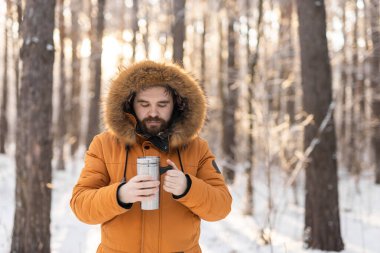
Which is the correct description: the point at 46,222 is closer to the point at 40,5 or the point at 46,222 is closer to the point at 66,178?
the point at 40,5

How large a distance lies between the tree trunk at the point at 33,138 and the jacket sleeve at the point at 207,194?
296 cm

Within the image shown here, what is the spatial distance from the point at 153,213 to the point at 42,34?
11.2ft

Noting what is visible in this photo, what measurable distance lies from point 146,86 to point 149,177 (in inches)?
25.5

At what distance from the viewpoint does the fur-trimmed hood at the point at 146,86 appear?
2148 millimetres

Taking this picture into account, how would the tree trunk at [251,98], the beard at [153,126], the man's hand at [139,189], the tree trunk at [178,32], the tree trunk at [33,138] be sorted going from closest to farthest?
the man's hand at [139,189] → the beard at [153,126] → the tree trunk at [33,138] → the tree trunk at [251,98] → the tree trunk at [178,32]

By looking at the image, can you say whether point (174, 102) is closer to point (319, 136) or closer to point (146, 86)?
point (146, 86)

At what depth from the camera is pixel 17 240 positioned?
4570 mm

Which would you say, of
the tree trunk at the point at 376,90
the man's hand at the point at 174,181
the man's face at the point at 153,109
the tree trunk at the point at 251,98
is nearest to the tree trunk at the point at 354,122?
the tree trunk at the point at 376,90

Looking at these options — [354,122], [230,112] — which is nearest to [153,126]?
[230,112]

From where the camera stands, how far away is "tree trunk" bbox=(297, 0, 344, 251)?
5758mm

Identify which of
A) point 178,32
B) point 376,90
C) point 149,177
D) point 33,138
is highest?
point 178,32

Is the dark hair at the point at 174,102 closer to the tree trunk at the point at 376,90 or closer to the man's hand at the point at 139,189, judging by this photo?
the man's hand at the point at 139,189

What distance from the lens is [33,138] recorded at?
4.52 metres

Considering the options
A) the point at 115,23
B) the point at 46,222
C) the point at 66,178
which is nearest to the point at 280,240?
the point at 46,222
